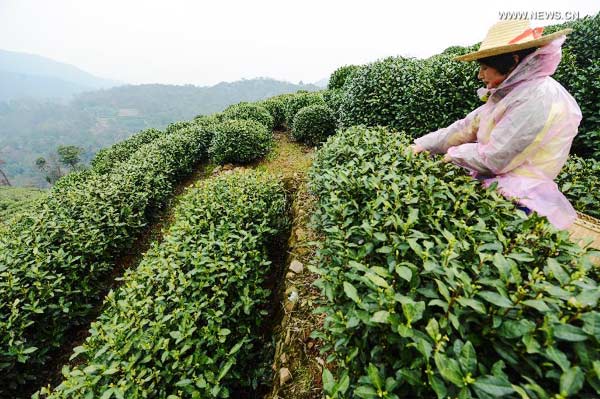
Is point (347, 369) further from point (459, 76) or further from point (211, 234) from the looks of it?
point (459, 76)

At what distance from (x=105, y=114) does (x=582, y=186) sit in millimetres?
185807

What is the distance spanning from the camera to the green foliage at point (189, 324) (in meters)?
2.22

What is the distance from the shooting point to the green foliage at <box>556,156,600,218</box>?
2730 mm

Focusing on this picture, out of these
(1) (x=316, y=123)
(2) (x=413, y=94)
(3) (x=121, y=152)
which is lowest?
(3) (x=121, y=152)

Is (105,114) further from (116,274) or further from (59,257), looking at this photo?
(59,257)

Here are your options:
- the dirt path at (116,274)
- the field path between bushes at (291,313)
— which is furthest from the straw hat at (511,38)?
the dirt path at (116,274)

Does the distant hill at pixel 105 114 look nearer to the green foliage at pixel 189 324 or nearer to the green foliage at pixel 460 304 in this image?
the green foliage at pixel 189 324

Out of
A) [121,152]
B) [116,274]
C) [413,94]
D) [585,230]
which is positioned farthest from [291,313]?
[121,152]

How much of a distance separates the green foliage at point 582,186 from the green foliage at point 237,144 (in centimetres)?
649

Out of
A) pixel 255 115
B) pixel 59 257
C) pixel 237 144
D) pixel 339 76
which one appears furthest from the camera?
pixel 339 76

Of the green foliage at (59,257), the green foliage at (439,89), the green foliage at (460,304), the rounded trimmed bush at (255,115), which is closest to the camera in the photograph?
the green foliage at (460,304)

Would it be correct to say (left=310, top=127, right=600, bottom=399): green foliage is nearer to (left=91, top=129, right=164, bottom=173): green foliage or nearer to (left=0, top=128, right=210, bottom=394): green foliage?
(left=0, top=128, right=210, bottom=394): green foliage

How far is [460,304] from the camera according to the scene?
128cm

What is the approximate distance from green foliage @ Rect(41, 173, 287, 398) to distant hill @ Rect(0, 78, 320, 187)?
11251cm
